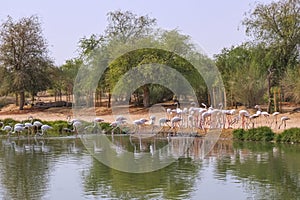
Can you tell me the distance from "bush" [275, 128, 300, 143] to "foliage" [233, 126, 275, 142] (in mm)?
401

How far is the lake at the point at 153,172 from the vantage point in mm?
11156

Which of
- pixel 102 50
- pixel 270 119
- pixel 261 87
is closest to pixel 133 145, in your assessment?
pixel 270 119

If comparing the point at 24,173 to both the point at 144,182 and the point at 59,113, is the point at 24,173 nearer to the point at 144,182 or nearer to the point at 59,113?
the point at 144,182

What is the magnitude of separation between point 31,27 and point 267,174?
88.7 feet

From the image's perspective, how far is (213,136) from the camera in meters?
→ 21.3

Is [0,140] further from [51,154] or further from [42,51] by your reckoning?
[42,51]

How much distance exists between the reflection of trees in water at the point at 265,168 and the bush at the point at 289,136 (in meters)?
0.53

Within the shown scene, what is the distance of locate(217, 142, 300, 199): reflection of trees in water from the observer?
11.3m

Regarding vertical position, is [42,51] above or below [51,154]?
above

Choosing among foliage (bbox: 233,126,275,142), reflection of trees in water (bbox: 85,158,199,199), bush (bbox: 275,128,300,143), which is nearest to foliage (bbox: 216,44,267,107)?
foliage (bbox: 233,126,275,142)

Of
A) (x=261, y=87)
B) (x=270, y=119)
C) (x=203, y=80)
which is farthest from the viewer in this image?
(x=203, y=80)

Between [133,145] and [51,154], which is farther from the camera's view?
[133,145]

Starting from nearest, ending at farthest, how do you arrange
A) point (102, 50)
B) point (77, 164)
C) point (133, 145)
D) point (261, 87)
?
point (77, 164) → point (133, 145) → point (261, 87) → point (102, 50)

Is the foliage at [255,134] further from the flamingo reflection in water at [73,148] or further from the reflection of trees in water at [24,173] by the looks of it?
the reflection of trees in water at [24,173]
